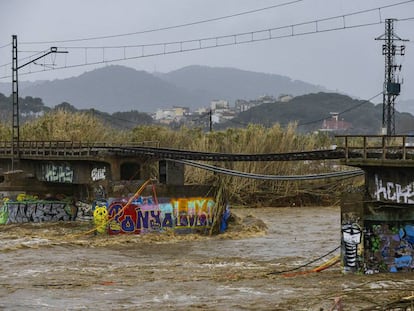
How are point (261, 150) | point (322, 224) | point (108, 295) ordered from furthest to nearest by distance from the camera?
point (261, 150) → point (322, 224) → point (108, 295)

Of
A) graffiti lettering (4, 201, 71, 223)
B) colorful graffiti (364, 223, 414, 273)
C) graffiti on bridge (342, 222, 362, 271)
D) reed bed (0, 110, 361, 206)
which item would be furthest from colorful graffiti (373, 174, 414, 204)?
reed bed (0, 110, 361, 206)

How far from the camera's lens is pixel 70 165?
5691 cm

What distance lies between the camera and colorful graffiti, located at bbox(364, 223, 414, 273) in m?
30.5

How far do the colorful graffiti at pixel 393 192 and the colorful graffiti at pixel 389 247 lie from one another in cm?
114

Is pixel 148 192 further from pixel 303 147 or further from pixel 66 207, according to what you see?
pixel 303 147

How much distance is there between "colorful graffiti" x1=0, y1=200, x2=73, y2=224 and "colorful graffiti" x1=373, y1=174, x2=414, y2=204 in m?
34.4

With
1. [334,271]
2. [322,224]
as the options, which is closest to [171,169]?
[322,224]

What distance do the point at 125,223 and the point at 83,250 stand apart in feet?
17.5

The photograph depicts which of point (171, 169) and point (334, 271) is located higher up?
point (171, 169)

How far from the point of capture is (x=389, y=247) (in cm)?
3073

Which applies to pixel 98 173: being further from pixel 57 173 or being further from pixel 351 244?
pixel 351 244

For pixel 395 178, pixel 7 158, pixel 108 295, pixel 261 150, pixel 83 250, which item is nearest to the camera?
pixel 108 295

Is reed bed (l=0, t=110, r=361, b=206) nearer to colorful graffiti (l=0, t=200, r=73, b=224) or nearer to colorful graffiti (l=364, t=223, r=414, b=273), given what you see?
colorful graffiti (l=0, t=200, r=73, b=224)

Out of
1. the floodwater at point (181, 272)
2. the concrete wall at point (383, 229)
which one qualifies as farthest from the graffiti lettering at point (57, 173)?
the concrete wall at point (383, 229)
